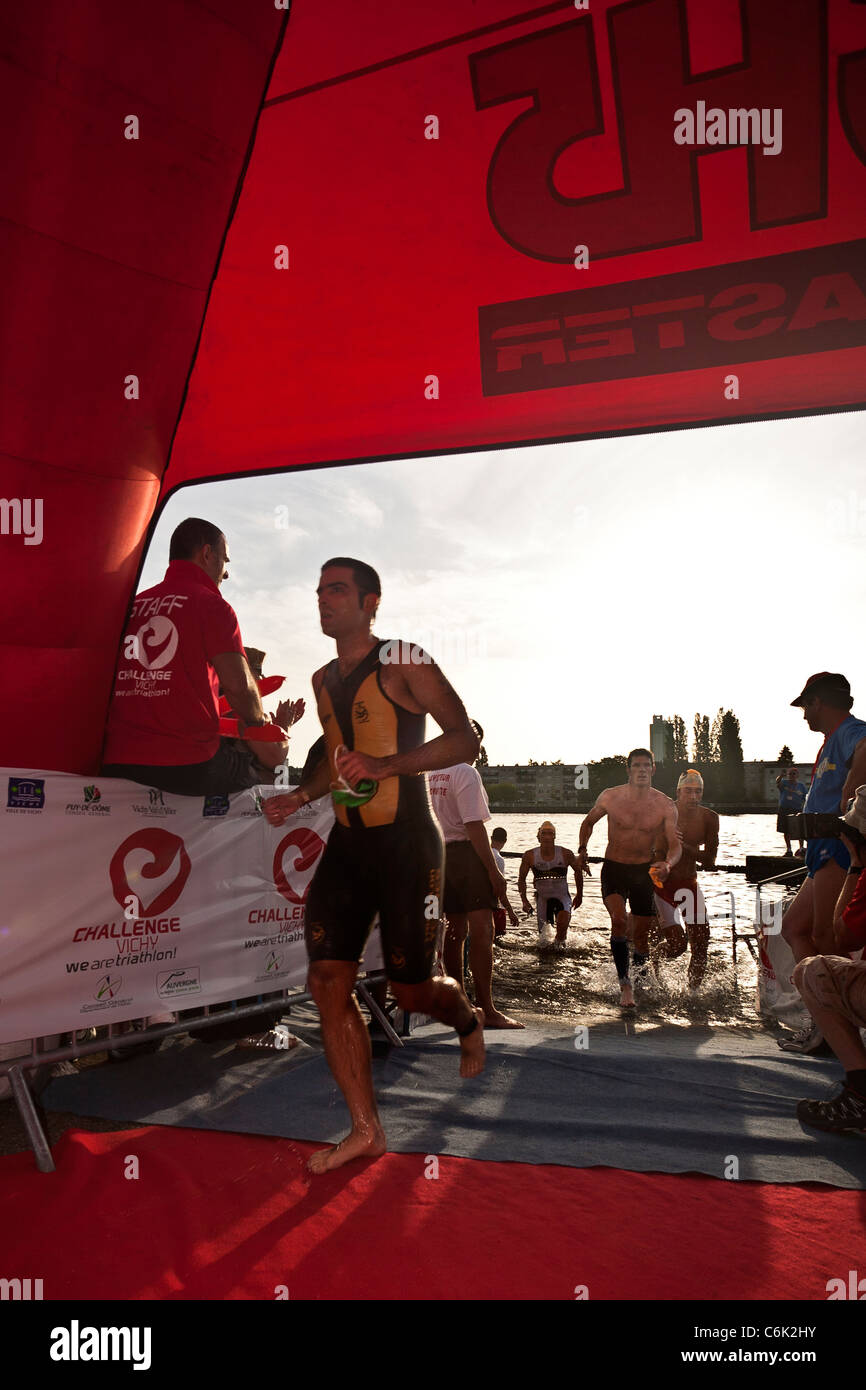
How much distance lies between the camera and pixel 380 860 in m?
3.62

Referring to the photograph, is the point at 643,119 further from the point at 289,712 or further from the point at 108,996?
the point at 108,996

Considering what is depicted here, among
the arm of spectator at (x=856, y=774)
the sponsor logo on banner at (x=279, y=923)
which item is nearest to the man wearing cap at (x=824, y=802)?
the arm of spectator at (x=856, y=774)

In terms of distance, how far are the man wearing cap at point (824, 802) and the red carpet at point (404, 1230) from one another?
241 cm

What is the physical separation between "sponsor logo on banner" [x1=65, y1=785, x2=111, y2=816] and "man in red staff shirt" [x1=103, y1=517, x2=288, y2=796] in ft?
0.98

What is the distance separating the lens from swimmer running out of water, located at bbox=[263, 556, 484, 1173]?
3396 mm

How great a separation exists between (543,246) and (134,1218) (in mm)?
5131

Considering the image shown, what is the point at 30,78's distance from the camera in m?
3.72

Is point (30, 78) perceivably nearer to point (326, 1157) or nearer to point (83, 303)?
point (83, 303)

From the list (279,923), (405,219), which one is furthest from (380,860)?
(405,219)

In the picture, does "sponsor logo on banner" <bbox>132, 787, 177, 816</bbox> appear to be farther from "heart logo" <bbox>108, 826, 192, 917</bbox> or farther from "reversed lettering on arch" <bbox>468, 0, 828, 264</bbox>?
"reversed lettering on arch" <bbox>468, 0, 828, 264</bbox>

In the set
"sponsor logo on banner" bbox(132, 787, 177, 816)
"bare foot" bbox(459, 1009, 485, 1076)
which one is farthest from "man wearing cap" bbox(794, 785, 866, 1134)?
"sponsor logo on banner" bbox(132, 787, 177, 816)

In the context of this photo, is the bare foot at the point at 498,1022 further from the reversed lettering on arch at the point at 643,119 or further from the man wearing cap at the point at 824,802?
the reversed lettering on arch at the point at 643,119
